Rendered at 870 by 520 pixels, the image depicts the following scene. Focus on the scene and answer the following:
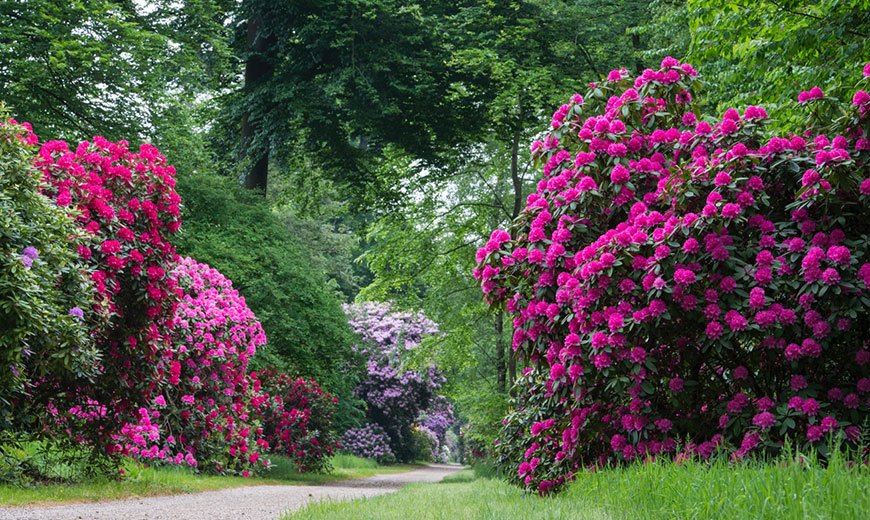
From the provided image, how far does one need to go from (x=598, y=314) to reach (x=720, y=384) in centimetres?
114

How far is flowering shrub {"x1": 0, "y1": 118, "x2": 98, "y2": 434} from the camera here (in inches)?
249

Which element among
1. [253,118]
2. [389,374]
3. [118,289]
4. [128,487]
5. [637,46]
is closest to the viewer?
[118,289]

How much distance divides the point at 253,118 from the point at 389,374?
13.5 metres

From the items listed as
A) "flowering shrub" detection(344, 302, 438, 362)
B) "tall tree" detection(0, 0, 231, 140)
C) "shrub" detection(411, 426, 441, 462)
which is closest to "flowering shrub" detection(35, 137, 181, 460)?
"tall tree" detection(0, 0, 231, 140)

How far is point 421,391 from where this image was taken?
1171 inches

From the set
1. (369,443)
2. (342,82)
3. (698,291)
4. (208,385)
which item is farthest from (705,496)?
(369,443)

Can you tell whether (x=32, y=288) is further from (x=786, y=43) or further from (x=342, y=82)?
(x=342, y=82)

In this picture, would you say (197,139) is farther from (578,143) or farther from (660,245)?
(660,245)

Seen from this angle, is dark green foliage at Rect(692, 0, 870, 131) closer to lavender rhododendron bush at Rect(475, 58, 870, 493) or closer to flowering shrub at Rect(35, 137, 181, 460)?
lavender rhododendron bush at Rect(475, 58, 870, 493)

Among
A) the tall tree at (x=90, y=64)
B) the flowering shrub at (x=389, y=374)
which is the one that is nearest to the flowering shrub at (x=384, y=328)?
the flowering shrub at (x=389, y=374)

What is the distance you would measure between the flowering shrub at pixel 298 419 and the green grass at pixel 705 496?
37.2 feet

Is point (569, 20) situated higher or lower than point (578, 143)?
higher

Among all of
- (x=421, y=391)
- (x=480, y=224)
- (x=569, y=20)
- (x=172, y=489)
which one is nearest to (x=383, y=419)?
A: (x=421, y=391)

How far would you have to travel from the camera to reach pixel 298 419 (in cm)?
1650
